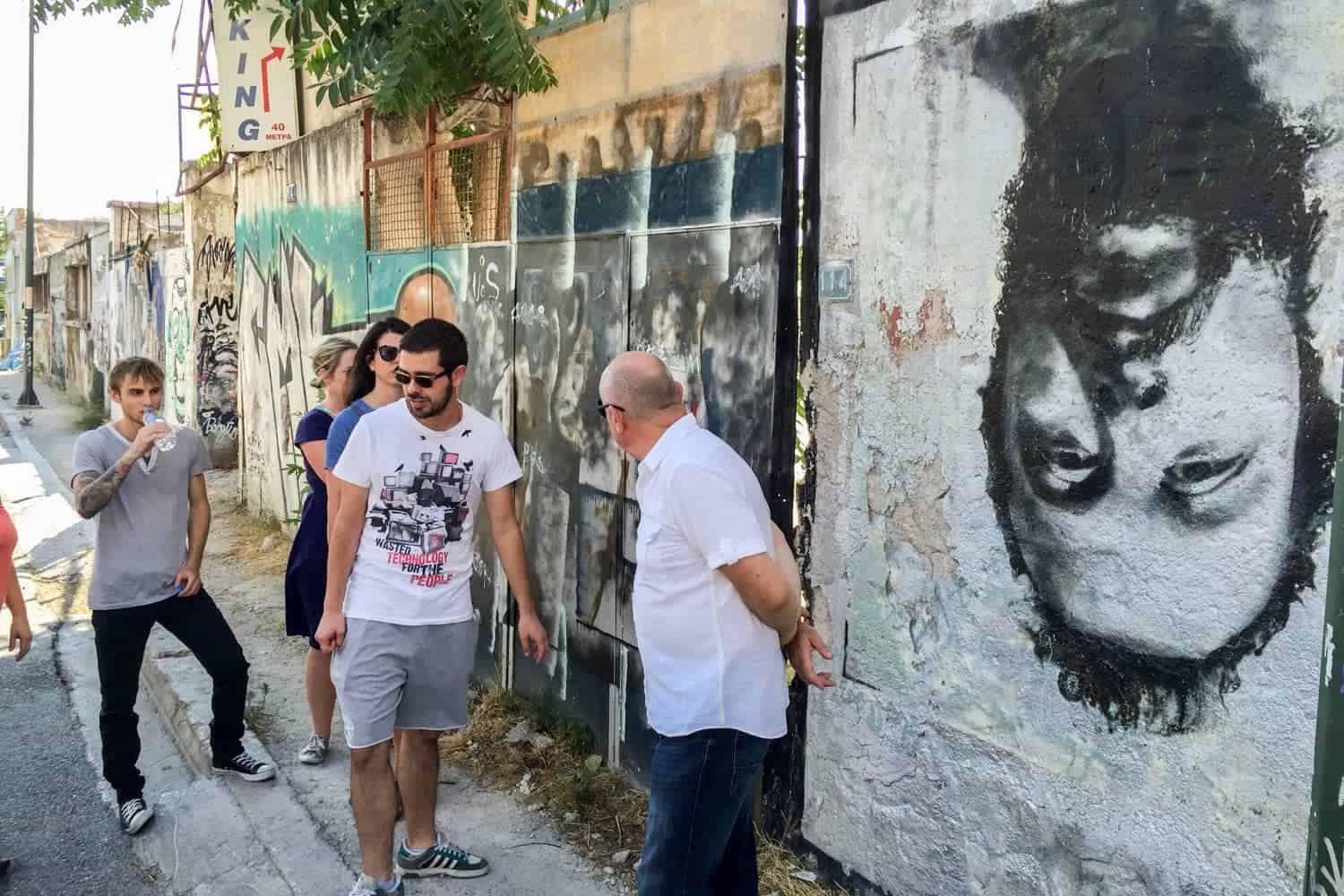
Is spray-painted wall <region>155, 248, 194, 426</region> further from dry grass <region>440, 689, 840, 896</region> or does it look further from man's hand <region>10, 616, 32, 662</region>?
man's hand <region>10, 616, 32, 662</region>

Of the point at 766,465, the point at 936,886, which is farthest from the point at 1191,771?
the point at 766,465

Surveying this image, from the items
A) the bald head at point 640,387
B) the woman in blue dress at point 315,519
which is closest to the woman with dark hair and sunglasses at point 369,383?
the woman in blue dress at point 315,519

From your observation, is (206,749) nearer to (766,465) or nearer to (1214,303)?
(766,465)

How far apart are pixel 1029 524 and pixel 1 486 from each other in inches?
543

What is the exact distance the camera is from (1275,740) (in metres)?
2.53

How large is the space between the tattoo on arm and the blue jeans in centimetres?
267

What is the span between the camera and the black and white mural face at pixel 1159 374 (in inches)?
98.0

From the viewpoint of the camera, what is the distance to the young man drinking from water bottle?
460 cm

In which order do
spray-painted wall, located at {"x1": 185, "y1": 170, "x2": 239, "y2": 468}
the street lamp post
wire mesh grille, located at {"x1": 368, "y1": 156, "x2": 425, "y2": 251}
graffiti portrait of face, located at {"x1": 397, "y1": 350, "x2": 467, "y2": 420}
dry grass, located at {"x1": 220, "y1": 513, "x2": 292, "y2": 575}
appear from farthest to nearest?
the street lamp post → spray-painted wall, located at {"x1": 185, "y1": 170, "x2": 239, "y2": 468} → dry grass, located at {"x1": 220, "y1": 513, "x2": 292, "y2": 575} → wire mesh grille, located at {"x1": 368, "y1": 156, "x2": 425, "y2": 251} → graffiti portrait of face, located at {"x1": 397, "y1": 350, "x2": 467, "y2": 420}

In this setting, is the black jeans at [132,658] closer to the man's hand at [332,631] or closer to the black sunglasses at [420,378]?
the man's hand at [332,631]

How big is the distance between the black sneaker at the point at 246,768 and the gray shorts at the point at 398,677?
135cm

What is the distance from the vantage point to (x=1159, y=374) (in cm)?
272

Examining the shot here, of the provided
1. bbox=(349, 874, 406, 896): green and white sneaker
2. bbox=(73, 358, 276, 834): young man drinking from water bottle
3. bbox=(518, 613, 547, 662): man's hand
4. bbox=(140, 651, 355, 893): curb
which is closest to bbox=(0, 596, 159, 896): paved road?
bbox=(73, 358, 276, 834): young man drinking from water bottle

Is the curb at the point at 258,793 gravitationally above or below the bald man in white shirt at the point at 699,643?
below
